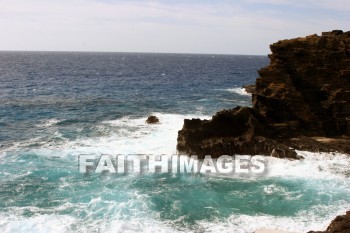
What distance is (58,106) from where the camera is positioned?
2714 inches

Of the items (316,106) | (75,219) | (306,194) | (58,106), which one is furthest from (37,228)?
(58,106)

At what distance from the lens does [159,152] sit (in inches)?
1603

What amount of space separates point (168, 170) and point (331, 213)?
14987 millimetres

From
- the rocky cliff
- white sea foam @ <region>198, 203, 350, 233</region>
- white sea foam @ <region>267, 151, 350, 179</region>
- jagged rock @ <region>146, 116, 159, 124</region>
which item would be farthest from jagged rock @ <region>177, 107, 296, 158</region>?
jagged rock @ <region>146, 116, 159, 124</region>

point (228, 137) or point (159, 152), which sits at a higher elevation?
point (228, 137)

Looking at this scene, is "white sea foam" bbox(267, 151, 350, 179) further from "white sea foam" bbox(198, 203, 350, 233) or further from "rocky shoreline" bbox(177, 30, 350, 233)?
"white sea foam" bbox(198, 203, 350, 233)

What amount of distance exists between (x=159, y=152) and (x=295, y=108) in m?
16.5

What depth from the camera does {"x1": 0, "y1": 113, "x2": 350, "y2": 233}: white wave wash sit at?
25.3m

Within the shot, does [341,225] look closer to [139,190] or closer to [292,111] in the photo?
[139,190]

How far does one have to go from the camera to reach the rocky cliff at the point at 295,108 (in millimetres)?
39312

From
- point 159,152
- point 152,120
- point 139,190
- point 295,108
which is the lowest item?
point 139,190

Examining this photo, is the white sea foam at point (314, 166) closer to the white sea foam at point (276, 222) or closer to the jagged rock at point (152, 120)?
the white sea foam at point (276, 222)

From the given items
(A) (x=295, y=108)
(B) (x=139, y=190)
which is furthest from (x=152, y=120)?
(B) (x=139, y=190)

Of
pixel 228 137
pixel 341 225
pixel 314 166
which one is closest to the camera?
pixel 341 225
